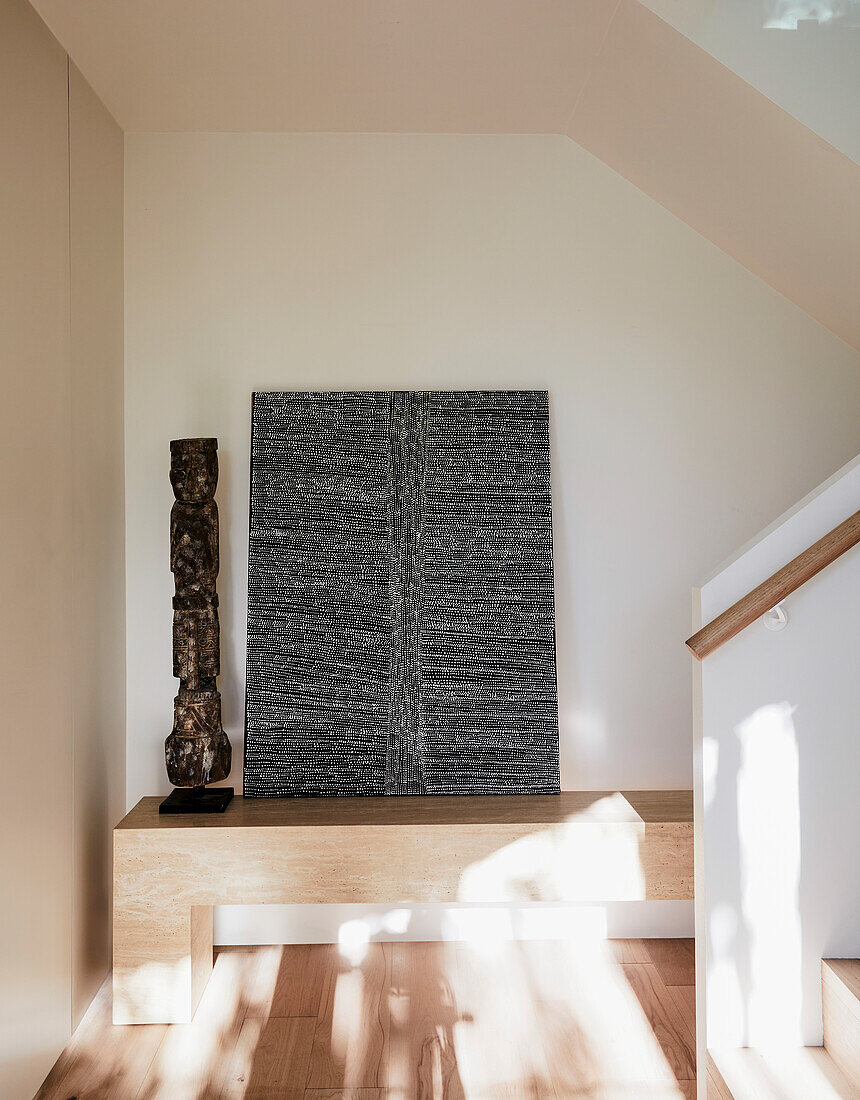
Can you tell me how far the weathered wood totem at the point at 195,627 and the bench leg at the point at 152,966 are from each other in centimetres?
32

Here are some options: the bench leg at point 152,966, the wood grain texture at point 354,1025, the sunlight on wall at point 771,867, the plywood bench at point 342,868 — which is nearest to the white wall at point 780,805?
the sunlight on wall at point 771,867

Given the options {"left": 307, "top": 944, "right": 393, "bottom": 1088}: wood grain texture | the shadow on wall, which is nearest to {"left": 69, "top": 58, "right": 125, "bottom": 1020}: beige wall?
{"left": 307, "top": 944, "right": 393, "bottom": 1088}: wood grain texture

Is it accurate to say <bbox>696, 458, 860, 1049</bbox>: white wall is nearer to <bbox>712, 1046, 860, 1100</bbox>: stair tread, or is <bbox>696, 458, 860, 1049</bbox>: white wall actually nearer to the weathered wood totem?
<bbox>712, 1046, 860, 1100</bbox>: stair tread

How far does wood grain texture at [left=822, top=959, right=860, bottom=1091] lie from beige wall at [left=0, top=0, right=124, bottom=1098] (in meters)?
1.79

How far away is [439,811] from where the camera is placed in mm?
2572

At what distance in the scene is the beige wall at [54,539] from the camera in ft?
6.66

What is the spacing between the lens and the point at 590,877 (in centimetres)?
244
